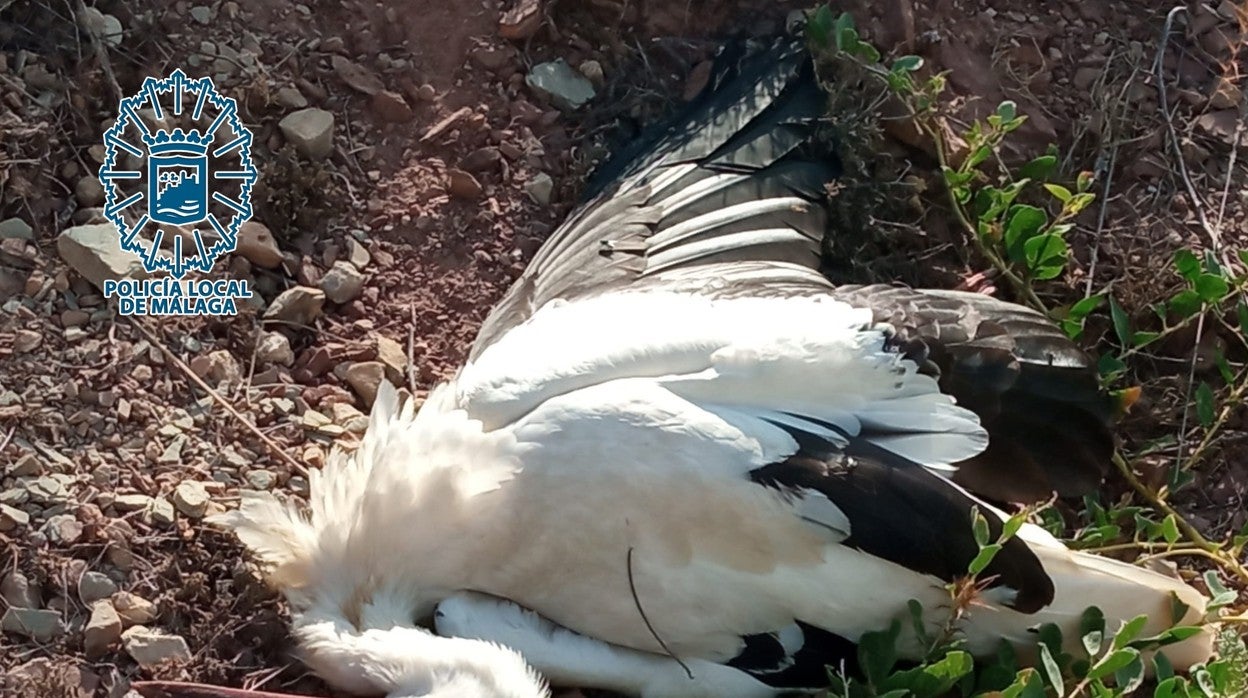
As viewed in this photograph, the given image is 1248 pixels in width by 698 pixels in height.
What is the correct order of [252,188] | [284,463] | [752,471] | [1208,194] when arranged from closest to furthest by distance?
1. [752,471]
2. [284,463]
3. [252,188]
4. [1208,194]

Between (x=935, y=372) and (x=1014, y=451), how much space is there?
297mm

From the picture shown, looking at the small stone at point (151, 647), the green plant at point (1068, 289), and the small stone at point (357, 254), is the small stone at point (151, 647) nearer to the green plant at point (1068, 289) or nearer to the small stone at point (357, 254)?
the small stone at point (357, 254)

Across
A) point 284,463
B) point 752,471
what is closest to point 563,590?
point 752,471

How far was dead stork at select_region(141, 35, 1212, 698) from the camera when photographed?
271cm

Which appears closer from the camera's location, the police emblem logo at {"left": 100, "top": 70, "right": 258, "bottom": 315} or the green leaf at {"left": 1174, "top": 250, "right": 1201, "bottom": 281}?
the police emblem logo at {"left": 100, "top": 70, "right": 258, "bottom": 315}

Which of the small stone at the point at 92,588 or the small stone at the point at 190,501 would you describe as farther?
the small stone at the point at 190,501

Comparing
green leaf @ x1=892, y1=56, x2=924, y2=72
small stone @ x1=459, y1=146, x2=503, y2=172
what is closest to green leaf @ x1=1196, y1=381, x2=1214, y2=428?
green leaf @ x1=892, y1=56, x2=924, y2=72

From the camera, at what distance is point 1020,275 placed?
11.6ft

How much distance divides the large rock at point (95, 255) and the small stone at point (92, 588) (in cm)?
69

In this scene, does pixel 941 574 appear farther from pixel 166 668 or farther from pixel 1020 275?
pixel 166 668

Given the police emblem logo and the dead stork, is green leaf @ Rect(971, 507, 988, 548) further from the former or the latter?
the police emblem logo

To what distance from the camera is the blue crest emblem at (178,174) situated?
327 centimetres

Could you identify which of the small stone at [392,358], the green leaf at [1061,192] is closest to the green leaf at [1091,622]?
the green leaf at [1061,192]

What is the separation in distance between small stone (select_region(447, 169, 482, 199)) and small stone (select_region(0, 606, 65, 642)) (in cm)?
140
